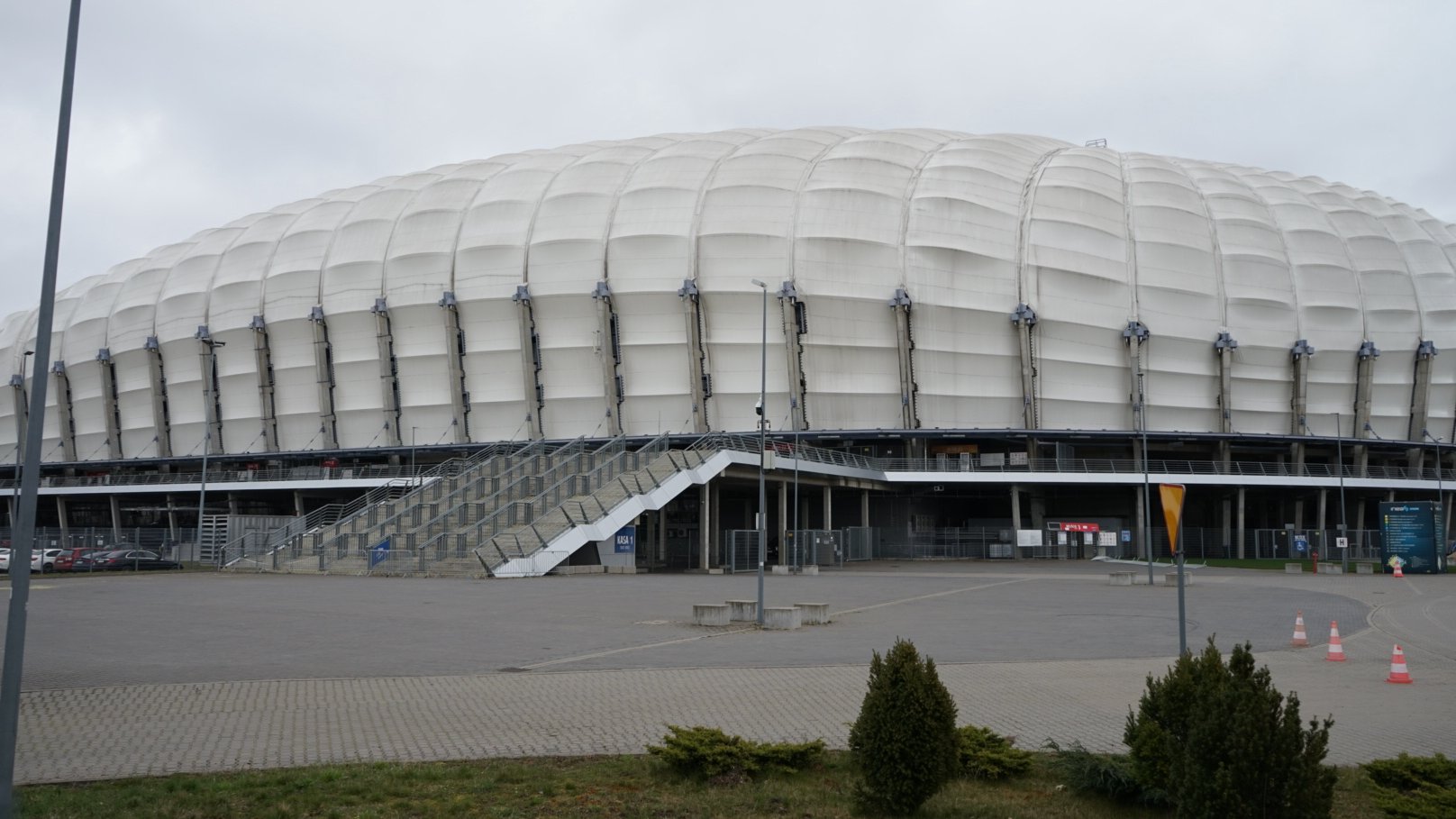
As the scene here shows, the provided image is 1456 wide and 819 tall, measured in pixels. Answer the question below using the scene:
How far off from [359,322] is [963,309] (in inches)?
1443

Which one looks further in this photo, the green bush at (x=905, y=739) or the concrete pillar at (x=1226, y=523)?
the concrete pillar at (x=1226, y=523)

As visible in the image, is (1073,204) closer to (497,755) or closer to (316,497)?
(316,497)

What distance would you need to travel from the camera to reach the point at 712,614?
72.9 ft

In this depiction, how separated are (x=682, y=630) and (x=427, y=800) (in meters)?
13.1

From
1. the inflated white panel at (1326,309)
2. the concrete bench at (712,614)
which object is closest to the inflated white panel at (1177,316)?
the inflated white panel at (1326,309)

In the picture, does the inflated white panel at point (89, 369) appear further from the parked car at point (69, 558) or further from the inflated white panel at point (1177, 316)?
the inflated white panel at point (1177, 316)

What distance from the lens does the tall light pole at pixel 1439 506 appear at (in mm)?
46906

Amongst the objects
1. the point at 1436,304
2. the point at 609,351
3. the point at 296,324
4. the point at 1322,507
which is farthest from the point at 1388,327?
the point at 296,324

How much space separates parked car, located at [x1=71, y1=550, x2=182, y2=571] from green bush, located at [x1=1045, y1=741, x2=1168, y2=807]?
159ft

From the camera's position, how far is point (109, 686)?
44.9ft

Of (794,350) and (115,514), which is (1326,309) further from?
(115,514)

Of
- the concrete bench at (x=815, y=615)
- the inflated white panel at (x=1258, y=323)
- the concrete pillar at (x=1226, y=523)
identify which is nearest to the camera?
the concrete bench at (x=815, y=615)

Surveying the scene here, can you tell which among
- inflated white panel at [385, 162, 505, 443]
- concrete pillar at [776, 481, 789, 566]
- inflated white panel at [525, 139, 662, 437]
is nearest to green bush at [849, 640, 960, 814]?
concrete pillar at [776, 481, 789, 566]

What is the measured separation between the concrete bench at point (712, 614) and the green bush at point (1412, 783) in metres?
14.2
